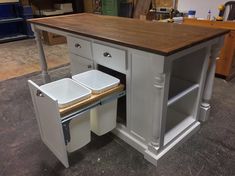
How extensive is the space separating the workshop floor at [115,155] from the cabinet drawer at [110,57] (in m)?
0.61

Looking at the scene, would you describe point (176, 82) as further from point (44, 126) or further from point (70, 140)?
A: point (44, 126)

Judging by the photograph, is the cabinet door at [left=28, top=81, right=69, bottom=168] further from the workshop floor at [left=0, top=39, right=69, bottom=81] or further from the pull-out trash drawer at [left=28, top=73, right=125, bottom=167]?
the workshop floor at [left=0, top=39, right=69, bottom=81]

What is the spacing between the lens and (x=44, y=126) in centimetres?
134

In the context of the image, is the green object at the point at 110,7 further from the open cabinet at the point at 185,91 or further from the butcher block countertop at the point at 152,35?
the open cabinet at the point at 185,91

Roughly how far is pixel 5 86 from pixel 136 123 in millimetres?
1963

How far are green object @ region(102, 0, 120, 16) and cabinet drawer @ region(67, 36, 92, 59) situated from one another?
2568mm

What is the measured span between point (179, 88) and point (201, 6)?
69.2 inches

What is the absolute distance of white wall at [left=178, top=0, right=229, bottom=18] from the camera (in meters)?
2.63

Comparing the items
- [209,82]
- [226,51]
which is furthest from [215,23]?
[209,82]

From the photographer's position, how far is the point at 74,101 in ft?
3.92

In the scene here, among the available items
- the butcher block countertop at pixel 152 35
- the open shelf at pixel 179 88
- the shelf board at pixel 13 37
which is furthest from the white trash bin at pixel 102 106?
the shelf board at pixel 13 37

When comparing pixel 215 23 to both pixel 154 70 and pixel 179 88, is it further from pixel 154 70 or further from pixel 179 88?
pixel 154 70

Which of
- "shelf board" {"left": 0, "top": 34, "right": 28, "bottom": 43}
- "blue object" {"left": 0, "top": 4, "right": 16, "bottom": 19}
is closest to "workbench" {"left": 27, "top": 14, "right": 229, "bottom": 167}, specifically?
"shelf board" {"left": 0, "top": 34, "right": 28, "bottom": 43}

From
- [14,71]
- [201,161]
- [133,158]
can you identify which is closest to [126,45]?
[133,158]
